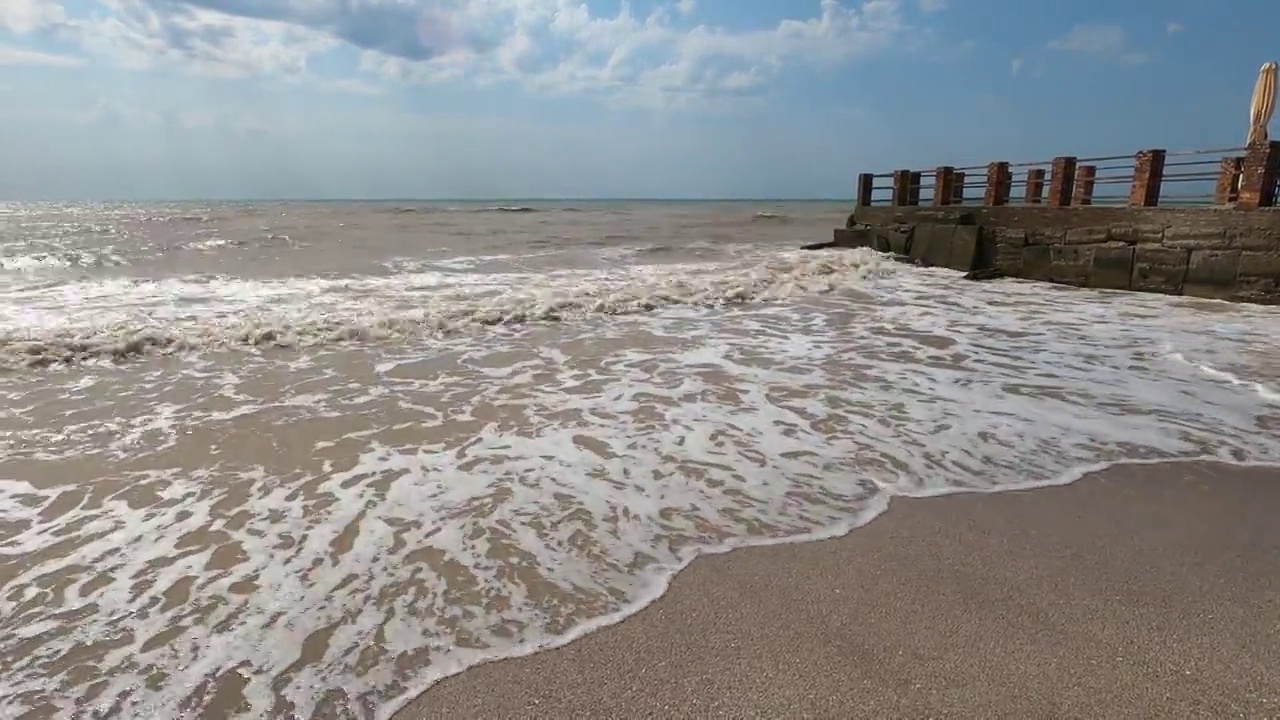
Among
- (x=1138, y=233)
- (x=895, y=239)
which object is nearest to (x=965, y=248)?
(x=895, y=239)

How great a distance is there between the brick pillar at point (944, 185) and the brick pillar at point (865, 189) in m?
2.83

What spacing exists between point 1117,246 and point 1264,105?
123 inches

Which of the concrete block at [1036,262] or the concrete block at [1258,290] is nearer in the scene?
the concrete block at [1258,290]

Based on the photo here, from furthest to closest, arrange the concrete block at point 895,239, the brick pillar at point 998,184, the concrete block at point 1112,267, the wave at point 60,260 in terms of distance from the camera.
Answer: the concrete block at point 895,239, the brick pillar at point 998,184, the wave at point 60,260, the concrete block at point 1112,267

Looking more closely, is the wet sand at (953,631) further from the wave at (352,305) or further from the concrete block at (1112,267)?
the concrete block at (1112,267)

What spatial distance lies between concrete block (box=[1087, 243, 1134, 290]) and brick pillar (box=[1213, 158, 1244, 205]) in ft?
4.68

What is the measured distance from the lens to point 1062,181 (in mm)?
13258

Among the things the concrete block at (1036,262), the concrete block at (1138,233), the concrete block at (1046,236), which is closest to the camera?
the concrete block at (1138,233)

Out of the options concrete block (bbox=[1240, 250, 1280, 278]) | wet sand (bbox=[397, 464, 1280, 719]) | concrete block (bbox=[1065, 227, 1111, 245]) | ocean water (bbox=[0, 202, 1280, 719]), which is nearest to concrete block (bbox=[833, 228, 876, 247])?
concrete block (bbox=[1065, 227, 1111, 245])

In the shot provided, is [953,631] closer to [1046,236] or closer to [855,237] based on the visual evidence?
[1046,236]

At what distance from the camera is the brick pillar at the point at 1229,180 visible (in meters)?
10.9

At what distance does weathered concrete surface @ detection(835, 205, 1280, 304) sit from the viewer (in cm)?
Result: 1012

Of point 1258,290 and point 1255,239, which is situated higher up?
point 1255,239

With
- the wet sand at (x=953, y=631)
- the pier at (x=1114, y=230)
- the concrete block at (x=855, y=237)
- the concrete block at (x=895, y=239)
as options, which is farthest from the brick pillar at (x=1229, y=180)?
the wet sand at (x=953, y=631)
